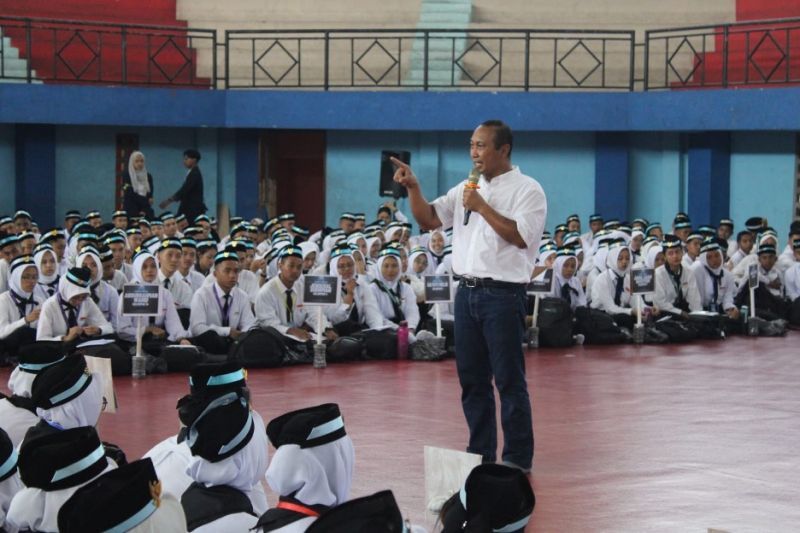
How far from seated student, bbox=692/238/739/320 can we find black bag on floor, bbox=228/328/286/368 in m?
5.95

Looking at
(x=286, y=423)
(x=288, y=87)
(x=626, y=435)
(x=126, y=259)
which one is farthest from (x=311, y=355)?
(x=288, y=87)

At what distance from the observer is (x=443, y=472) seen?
5.53 meters

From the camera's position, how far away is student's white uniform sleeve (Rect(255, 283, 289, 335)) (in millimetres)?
12375

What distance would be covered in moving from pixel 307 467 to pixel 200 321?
7.74 meters

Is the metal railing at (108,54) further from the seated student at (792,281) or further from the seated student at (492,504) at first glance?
the seated student at (492,504)

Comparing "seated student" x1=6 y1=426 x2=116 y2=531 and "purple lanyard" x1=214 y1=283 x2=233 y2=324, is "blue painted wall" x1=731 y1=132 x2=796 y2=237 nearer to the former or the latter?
"purple lanyard" x1=214 y1=283 x2=233 y2=324

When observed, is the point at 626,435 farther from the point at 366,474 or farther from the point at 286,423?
the point at 286,423

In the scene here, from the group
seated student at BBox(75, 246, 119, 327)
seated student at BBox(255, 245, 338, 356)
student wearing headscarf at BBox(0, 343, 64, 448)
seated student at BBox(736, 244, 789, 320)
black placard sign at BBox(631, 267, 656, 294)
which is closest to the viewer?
Answer: student wearing headscarf at BBox(0, 343, 64, 448)

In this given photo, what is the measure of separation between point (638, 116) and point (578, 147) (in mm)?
1450

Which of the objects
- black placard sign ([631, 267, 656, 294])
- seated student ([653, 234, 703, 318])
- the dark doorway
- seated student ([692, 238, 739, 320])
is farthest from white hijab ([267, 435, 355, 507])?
the dark doorway

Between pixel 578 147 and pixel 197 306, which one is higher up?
pixel 578 147

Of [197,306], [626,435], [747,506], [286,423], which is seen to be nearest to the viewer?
[286,423]

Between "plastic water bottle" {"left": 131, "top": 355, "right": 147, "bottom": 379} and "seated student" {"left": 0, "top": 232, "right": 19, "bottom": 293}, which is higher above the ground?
"seated student" {"left": 0, "top": 232, "right": 19, "bottom": 293}

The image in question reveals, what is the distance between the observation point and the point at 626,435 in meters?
8.58
